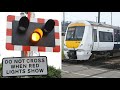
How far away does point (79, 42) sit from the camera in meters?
17.2

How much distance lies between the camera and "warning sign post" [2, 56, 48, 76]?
2.74m

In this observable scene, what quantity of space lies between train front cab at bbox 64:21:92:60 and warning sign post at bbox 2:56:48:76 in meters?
14.1

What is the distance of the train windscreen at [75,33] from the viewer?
17.5 meters

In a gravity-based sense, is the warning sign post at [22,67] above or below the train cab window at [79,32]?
below

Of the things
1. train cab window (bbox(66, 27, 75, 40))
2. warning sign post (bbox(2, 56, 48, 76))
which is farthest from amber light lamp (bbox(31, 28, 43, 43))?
train cab window (bbox(66, 27, 75, 40))

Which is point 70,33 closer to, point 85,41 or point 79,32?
point 79,32

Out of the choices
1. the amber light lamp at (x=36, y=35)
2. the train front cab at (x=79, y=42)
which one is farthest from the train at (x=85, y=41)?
the amber light lamp at (x=36, y=35)

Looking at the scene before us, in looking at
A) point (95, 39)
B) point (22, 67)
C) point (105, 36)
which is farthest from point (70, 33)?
point (22, 67)

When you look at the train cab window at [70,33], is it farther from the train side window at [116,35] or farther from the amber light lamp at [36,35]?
the amber light lamp at [36,35]

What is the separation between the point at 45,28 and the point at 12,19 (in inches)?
15.4

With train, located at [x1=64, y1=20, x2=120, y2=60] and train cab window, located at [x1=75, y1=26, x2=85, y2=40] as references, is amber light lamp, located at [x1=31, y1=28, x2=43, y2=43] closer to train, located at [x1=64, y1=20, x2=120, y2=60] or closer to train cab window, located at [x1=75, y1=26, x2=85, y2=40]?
train, located at [x1=64, y1=20, x2=120, y2=60]

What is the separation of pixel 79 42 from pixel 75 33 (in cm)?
95
